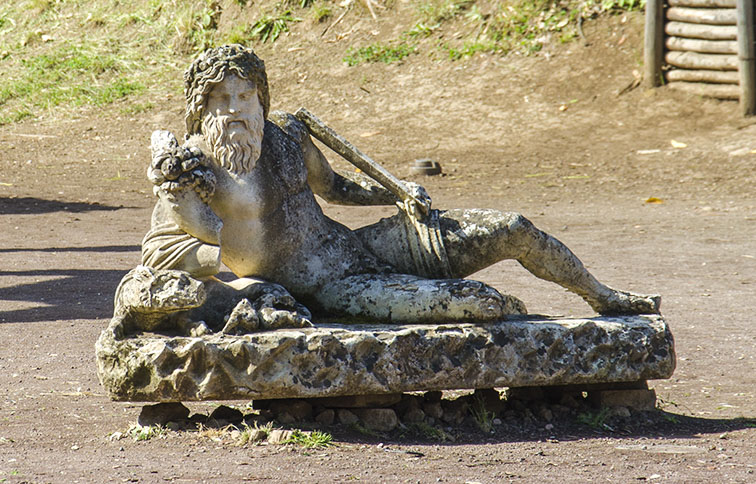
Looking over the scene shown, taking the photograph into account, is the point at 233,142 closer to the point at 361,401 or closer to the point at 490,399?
the point at 361,401

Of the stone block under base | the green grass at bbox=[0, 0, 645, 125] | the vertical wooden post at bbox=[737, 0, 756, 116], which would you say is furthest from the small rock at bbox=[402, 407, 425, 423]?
the green grass at bbox=[0, 0, 645, 125]

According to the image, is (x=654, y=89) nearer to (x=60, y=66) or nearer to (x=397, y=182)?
(x=60, y=66)

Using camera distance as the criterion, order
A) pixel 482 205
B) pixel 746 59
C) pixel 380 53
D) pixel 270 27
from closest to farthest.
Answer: pixel 482 205 → pixel 746 59 → pixel 380 53 → pixel 270 27

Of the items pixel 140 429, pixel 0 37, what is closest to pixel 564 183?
pixel 140 429

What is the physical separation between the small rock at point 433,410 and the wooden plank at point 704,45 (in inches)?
424

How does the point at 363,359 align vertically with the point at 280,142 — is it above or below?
below

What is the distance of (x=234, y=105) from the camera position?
435 centimetres

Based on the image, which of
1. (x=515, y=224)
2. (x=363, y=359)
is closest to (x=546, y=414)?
(x=515, y=224)

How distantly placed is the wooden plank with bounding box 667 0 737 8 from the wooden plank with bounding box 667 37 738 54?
0.45 meters

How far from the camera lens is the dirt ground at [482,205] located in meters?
3.99

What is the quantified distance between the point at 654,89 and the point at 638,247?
5.76m

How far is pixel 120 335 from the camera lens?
13.5 feet

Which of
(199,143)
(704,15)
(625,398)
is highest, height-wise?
(704,15)

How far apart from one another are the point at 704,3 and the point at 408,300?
1118cm
